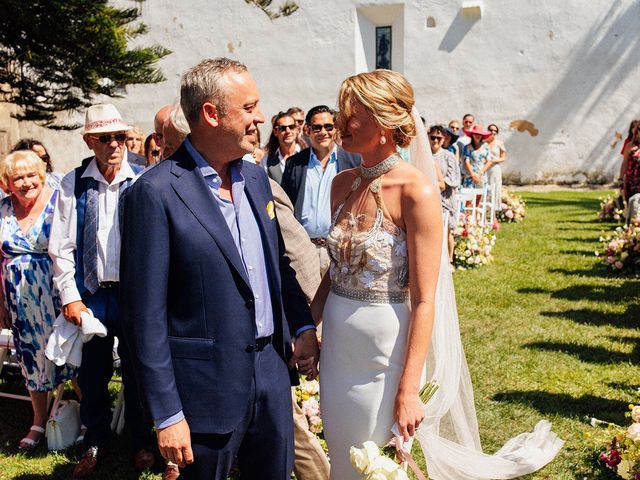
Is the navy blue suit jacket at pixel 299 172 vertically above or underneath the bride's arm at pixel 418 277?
above

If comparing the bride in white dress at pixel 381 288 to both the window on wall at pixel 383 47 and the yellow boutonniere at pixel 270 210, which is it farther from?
the window on wall at pixel 383 47

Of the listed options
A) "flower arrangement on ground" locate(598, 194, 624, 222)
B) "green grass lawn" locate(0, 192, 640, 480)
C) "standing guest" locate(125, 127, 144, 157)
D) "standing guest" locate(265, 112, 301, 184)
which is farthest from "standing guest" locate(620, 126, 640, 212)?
"standing guest" locate(125, 127, 144, 157)

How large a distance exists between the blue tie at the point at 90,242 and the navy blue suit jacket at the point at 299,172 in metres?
1.79

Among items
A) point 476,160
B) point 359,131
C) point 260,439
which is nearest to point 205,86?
point 359,131

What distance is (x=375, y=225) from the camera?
9.43ft

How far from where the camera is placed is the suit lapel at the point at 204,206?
250 centimetres

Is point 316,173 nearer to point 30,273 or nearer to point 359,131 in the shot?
point 30,273

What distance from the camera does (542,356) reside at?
6.37m

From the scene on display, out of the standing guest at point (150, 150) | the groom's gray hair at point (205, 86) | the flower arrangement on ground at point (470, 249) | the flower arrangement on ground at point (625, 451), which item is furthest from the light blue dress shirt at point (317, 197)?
the flower arrangement on ground at point (470, 249)

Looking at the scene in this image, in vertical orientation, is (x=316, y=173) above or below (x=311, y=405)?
above

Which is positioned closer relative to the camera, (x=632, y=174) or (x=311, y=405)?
(x=311, y=405)

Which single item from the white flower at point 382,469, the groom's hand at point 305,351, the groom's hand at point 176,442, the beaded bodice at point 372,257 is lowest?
the white flower at point 382,469

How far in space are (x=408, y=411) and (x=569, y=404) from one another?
2900 millimetres

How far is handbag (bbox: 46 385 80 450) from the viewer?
4.83m
